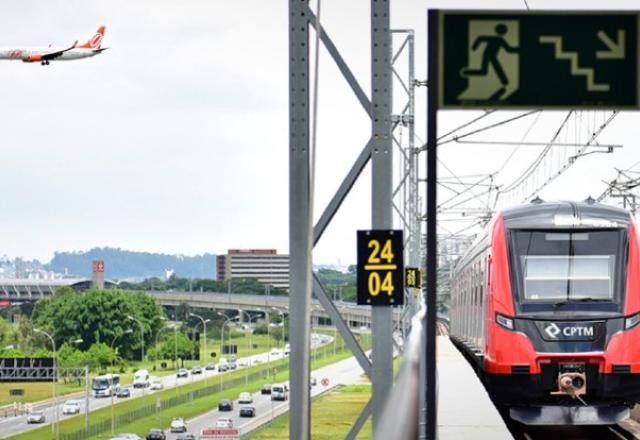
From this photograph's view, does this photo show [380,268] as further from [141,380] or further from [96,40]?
[96,40]

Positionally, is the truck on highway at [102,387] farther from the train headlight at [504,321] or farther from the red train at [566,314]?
the red train at [566,314]

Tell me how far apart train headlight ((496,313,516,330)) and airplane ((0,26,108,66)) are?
112955mm

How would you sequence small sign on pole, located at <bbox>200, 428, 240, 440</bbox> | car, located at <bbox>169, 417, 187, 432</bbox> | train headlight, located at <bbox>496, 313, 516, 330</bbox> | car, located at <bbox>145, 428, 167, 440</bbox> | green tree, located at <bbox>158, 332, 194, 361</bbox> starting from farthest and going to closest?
green tree, located at <bbox>158, 332, 194, 361</bbox>, car, located at <bbox>169, 417, 187, 432</bbox>, car, located at <bbox>145, 428, 167, 440</bbox>, small sign on pole, located at <bbox>200, 428, 240, 440</bbox>, train headlight, located at <bbox>496, 313, 516, 330</bbox>

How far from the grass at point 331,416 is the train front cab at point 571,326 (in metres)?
51.8

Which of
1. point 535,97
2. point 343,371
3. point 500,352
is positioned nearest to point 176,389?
point 343,371

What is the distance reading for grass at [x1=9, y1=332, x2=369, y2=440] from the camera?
333ft

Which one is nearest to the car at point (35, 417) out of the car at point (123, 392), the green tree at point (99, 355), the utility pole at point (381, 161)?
the car at point (123, 392)

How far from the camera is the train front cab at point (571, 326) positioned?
15227 mm

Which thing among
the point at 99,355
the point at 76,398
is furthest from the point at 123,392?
the point at 76,398

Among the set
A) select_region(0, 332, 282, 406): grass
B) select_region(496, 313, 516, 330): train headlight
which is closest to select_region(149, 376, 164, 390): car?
select_region(0, 332, 282, 406): grass

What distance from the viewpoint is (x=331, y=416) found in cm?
8412

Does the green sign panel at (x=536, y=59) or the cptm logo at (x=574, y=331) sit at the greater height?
the green sign panel at (x=536, y=59)

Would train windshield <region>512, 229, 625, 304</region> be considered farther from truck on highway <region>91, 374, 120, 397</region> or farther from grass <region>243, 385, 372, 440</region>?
truck on highway <region>91, 374, 120, 397</region>

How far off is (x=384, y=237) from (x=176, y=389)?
11385cm
